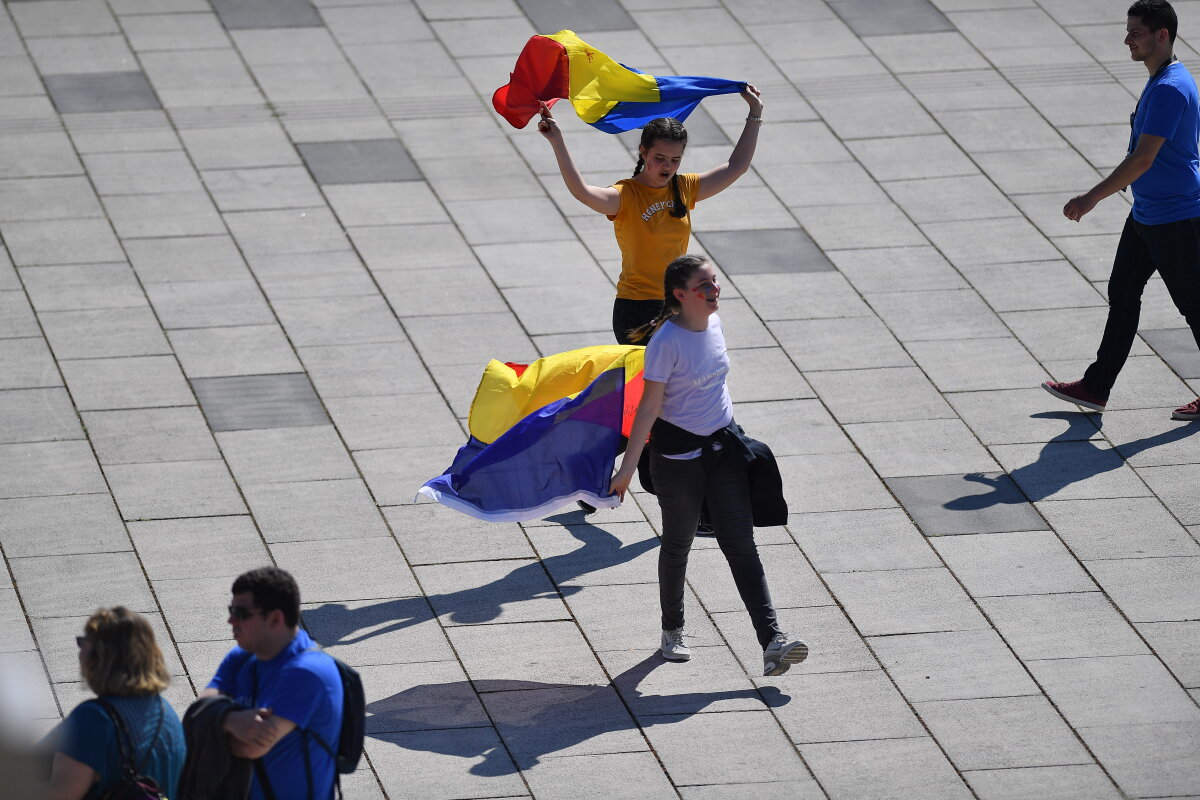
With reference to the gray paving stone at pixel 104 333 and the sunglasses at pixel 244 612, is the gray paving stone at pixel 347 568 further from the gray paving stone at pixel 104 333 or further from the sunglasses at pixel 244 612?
the sunglasses at pixel 244 612

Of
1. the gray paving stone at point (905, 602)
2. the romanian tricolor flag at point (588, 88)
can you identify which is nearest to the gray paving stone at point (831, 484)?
the gray paving stone at point (905, 602)

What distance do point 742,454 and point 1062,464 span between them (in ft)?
9.20

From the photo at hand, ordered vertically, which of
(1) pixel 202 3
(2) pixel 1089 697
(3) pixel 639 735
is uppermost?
(2) pixel 1089 697

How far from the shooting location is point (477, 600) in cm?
792

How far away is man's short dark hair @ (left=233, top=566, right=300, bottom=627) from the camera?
496 cm

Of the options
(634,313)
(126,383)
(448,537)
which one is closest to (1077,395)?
(634,313)

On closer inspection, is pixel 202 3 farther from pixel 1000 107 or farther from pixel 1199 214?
pixel 1199 214

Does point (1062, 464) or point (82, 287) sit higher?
point (1062, 464)

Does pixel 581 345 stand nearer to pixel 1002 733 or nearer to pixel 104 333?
pixel 104 333

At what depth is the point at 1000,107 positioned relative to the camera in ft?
44.4

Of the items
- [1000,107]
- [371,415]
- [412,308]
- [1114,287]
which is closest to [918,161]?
[1000,107]

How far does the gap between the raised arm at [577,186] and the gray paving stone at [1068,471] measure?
8.94 ft

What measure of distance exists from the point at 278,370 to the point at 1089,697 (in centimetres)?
499

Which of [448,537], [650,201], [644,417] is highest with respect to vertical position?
[650,201]
